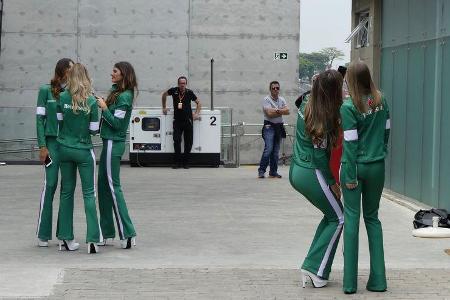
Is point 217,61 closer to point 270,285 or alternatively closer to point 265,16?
point 265,16

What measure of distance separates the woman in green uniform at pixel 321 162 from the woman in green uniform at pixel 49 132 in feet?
9.79

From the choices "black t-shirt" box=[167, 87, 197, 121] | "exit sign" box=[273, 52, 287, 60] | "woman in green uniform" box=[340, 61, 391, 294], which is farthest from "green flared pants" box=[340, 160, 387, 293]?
"exit sign" box=[273, 52, 287, 60]

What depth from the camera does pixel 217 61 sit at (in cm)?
2650

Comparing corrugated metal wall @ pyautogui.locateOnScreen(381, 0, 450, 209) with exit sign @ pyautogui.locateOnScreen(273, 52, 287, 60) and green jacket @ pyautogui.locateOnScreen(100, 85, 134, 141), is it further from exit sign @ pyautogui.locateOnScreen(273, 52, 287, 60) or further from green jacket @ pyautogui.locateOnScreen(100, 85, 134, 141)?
exit sign @ pyautogui.locateOnScreen(273, 52, 287, 60)

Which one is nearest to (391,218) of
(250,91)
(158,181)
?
(158,181)

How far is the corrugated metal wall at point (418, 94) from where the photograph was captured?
42.4ft

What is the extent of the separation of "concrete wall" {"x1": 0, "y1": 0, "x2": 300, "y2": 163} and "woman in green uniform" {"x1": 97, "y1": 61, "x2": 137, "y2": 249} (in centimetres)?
1578

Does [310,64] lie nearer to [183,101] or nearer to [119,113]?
[183,101]

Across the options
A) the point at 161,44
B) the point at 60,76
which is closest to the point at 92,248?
the point at 60,76

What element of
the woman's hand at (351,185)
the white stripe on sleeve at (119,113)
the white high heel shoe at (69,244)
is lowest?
the white high heel shoe at (69,244)

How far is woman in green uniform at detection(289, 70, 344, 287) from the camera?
320 inches

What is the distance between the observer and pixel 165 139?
22141mm

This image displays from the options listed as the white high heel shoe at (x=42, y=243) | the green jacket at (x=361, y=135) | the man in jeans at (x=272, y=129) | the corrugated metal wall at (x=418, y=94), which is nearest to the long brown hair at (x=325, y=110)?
the green jacket at (x=361, y=135)

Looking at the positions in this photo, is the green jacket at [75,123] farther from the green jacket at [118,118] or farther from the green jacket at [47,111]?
the green jacket at [47,111]
